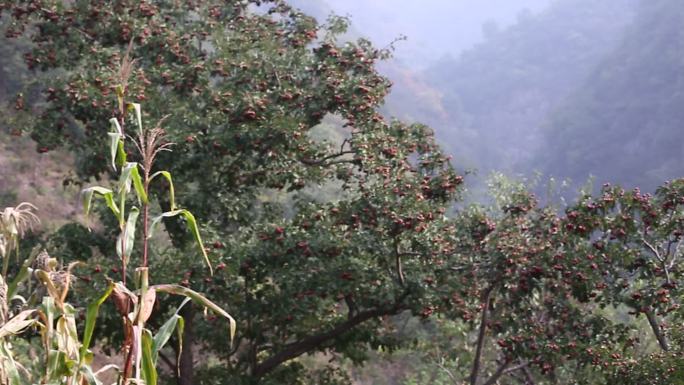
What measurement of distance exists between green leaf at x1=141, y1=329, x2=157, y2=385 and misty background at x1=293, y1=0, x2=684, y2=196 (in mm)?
26995

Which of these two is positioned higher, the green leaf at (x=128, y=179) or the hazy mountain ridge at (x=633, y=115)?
the hazy mountain ridge at (x=633, y=115)

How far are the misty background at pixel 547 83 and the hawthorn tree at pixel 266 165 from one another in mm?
20509

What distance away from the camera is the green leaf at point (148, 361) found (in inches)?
85.4

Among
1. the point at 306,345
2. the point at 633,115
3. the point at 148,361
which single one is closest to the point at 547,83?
the point at 633,115

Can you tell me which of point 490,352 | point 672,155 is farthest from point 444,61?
point 490,352

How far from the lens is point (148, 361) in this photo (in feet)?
7.21

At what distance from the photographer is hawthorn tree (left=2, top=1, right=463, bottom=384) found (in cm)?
738

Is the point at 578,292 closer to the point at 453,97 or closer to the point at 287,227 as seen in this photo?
the point at 287,227

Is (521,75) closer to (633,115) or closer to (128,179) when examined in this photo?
(633,115)

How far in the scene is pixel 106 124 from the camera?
7773mm

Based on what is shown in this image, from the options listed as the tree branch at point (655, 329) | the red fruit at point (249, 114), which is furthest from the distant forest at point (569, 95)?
the tree branch at point (655, 329)

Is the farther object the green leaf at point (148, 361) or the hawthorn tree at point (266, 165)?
the hawthorn tree at point (266, 165)

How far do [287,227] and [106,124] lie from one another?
7.13 ft

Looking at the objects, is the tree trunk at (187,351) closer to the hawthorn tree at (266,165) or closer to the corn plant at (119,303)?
the hawthorn tree at (266,165)
